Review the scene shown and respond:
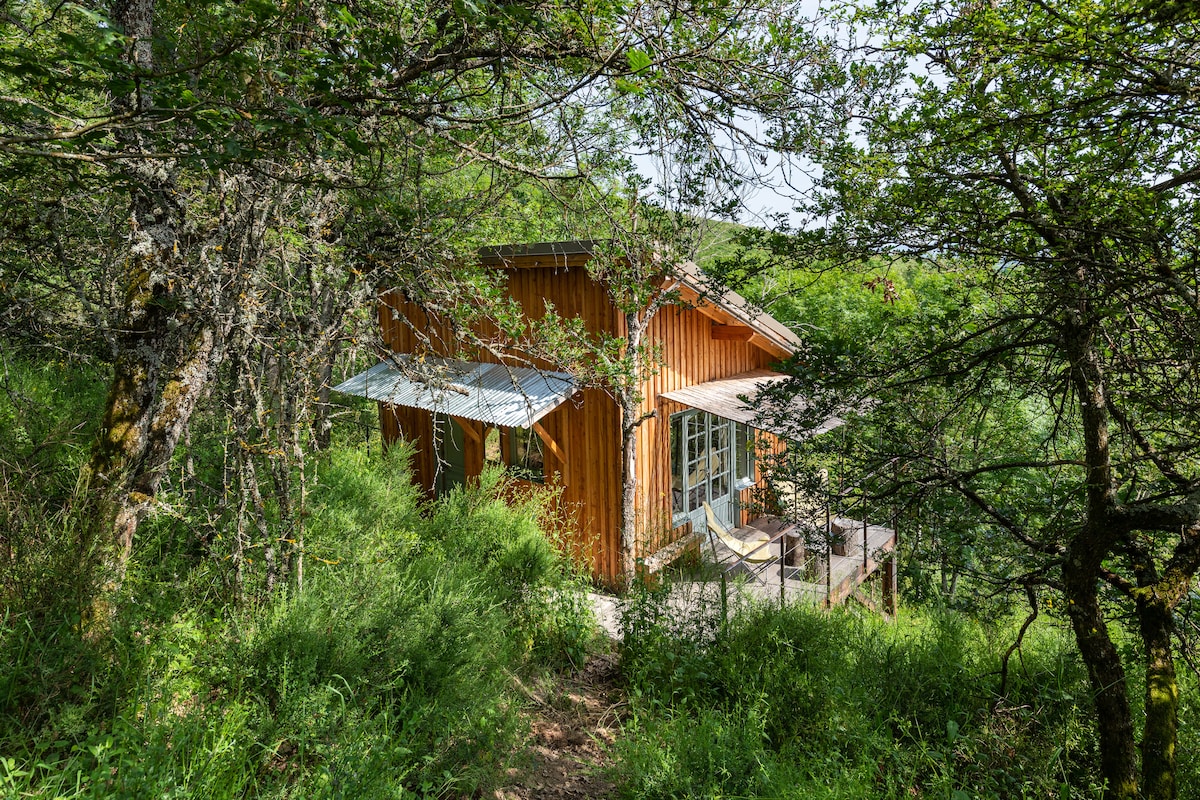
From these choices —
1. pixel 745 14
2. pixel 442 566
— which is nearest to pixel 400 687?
pixel 442 566

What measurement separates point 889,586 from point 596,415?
213 inches

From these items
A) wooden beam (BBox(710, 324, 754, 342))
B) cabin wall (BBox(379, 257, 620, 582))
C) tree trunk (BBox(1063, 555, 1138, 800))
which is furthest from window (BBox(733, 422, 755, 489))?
tree trunk (BBox(1063, 555, 1138, 800))

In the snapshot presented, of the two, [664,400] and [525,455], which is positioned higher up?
[664,400]

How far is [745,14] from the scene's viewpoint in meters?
3.11

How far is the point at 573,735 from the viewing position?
4633mm

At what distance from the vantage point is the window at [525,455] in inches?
343

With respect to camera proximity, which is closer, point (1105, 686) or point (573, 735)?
point (1105, 686)

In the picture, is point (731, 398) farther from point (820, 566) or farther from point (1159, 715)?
point (1159, 715)

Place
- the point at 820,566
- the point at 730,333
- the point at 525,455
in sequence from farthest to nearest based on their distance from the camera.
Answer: the point at 730,333, the point at 525,455, the point at 820,566

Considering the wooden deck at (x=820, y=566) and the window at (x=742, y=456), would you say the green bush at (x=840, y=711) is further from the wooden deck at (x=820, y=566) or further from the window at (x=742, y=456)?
the window at (x=742, y=456)

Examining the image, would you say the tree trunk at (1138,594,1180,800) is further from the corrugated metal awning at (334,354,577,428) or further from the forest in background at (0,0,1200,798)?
the corrugated metal awning at (334,354,577,428)

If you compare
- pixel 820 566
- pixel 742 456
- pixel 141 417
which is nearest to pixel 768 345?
pixel 742 456

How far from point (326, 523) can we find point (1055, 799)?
4.81 meters

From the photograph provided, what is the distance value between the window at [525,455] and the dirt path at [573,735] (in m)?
3.28
